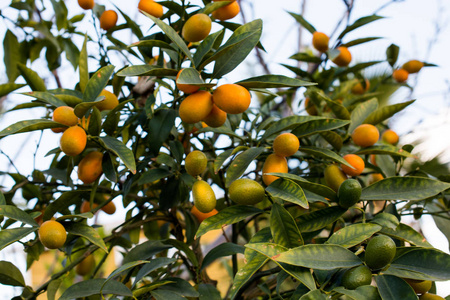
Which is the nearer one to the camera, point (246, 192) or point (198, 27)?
point (246, 192)

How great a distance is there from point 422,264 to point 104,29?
92cm

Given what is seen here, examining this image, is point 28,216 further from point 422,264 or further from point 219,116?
point 422,264

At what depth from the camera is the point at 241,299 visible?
993 mm

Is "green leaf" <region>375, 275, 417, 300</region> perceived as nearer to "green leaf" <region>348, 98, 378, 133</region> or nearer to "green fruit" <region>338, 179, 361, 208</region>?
"green fruit" <region>338, 179, 361, 208</region>

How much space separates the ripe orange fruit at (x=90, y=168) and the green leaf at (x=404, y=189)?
19.2 inches

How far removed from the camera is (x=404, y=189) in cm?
65

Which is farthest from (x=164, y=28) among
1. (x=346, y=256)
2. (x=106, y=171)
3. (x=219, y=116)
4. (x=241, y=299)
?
(x=241, y=299)

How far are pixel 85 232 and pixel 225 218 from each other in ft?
0.79

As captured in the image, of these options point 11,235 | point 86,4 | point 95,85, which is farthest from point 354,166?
point 86,4

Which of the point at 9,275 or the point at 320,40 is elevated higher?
the point at 320,40

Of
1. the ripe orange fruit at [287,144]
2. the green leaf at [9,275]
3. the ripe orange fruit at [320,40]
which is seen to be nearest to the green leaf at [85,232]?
the green leaf at [9,275]

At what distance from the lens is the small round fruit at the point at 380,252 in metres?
0.52

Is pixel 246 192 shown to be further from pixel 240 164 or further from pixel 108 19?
pixel 108 19

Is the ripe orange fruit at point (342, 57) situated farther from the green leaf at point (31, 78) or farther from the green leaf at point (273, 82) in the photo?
the green leaf at point (31, 78)
